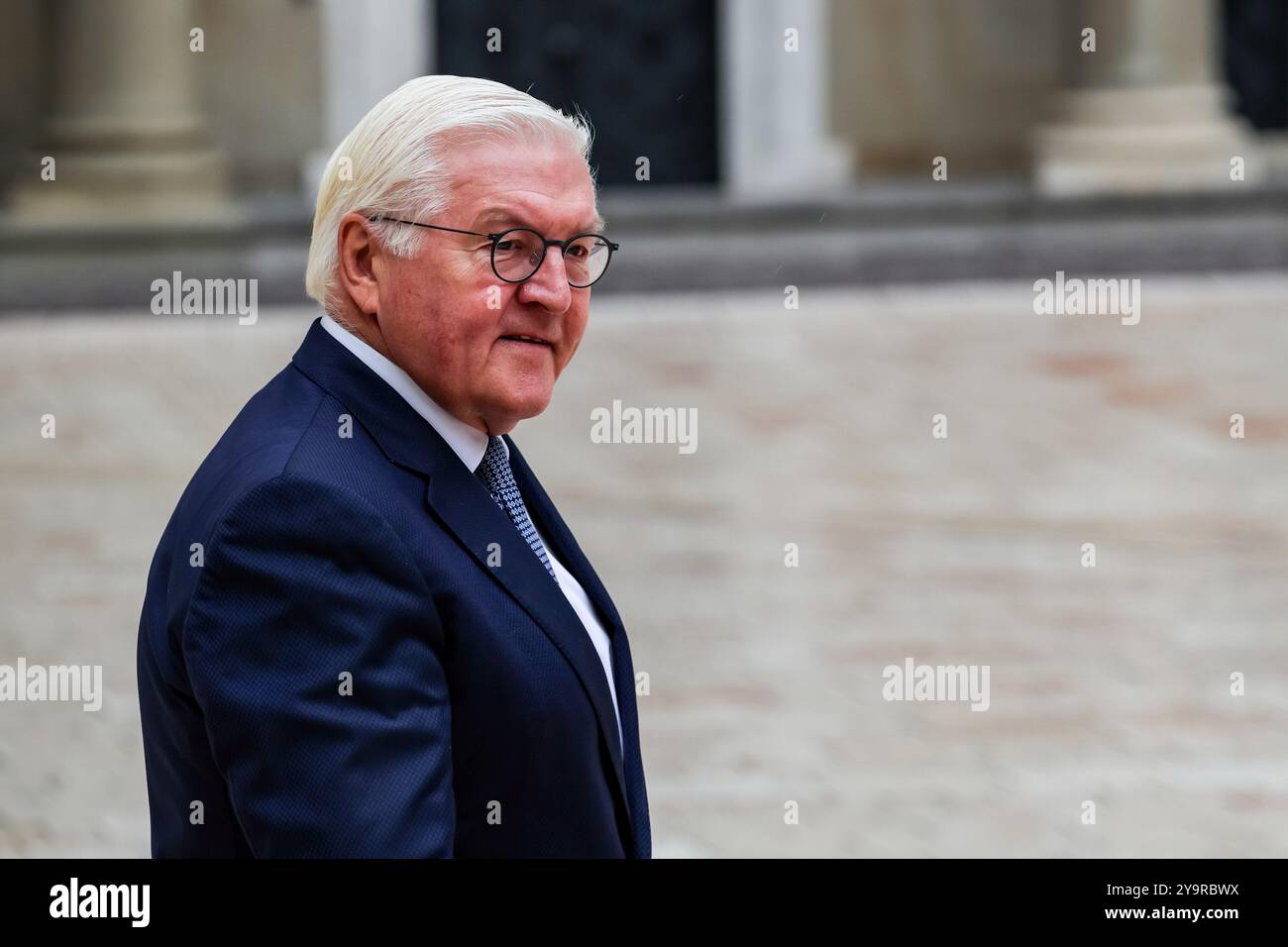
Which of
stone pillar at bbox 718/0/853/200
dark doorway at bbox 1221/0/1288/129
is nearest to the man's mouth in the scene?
stone pillar at bbox 718/0/853/200

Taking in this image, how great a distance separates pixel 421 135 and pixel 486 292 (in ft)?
0.54

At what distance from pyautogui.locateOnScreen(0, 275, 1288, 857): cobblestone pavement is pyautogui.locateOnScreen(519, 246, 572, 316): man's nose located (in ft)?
10.7

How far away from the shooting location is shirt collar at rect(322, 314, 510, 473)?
2.05m

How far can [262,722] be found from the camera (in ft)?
5.75

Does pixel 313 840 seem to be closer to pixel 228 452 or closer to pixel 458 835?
pixel 458 835

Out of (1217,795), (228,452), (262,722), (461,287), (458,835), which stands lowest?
(1217,795)

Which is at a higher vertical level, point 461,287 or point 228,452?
point 461,287

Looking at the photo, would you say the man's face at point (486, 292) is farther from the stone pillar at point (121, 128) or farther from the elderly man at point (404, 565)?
the stone pillar at point (121, 128)

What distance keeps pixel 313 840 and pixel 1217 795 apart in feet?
13.8

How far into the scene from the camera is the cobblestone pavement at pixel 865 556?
5.49m

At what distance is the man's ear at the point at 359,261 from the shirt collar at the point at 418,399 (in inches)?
1.7

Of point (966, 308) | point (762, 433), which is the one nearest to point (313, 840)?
point (762, 433)

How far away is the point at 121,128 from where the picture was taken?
49.1 ft

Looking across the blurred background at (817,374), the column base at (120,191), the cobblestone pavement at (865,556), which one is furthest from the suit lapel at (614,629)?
the column base at (120,191)
